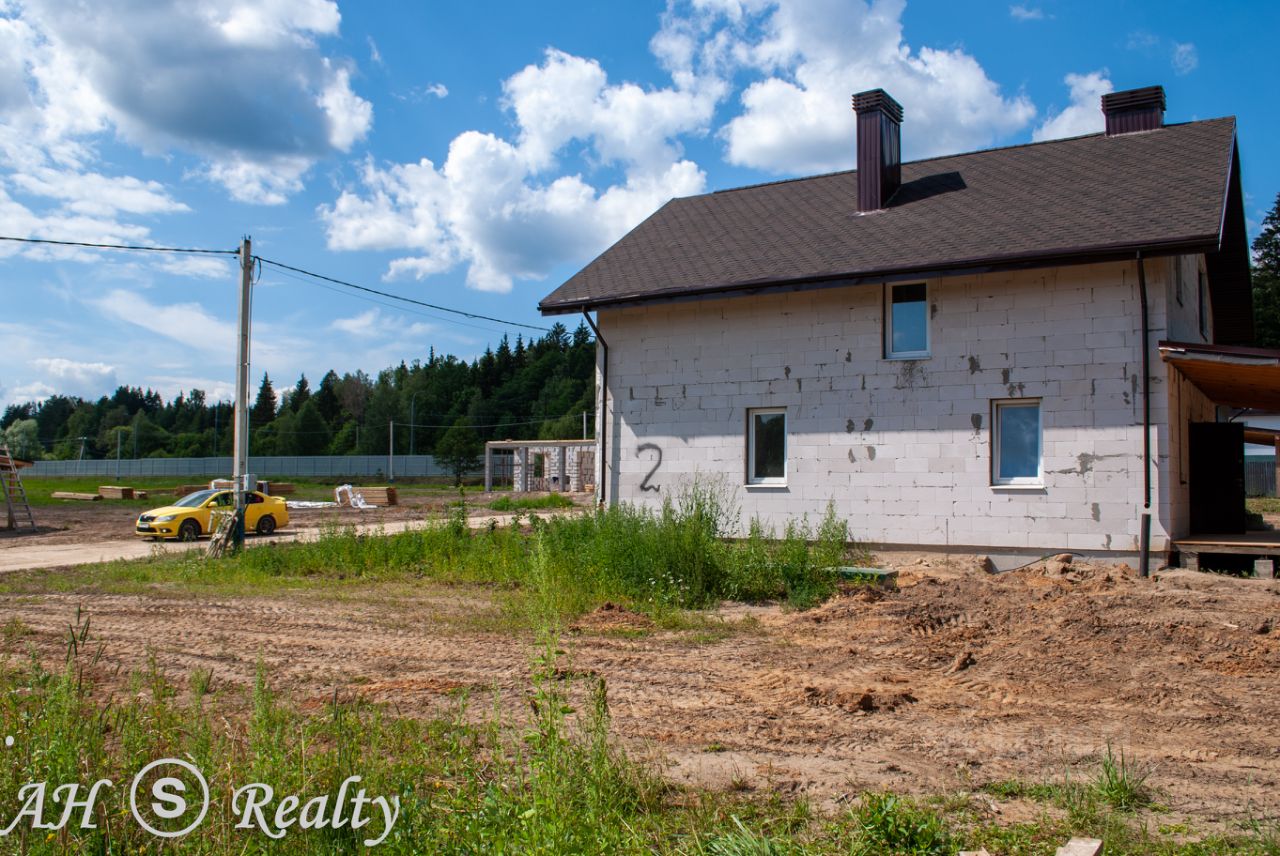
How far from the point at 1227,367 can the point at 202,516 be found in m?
23.1

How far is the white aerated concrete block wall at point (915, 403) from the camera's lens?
13211 millimetres

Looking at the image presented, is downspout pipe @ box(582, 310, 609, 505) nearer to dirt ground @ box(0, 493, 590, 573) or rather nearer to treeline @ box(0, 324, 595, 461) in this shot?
dirt ground @ box(0, 493, 590, 573)

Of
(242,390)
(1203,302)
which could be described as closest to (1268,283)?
(1203,302)

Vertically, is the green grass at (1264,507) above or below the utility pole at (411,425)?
below

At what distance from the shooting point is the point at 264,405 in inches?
4700

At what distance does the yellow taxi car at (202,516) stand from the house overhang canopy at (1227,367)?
63.9 ft

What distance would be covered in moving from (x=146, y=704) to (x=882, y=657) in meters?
6.13

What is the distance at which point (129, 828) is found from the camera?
422cm

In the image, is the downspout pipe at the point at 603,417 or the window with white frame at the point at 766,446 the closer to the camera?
the window with white frame at the point at 766,446

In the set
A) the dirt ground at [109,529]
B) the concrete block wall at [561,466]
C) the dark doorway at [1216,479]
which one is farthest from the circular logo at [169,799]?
the concrete block wall at [561,466]

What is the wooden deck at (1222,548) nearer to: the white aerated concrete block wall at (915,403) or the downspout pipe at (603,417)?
the white aerated concrete block wall at (915,403)

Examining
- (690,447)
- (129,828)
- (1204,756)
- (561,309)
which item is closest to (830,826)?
(1204,756)

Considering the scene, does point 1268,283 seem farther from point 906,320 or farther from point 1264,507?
point 906,320

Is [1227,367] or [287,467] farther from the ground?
[1227,367]
